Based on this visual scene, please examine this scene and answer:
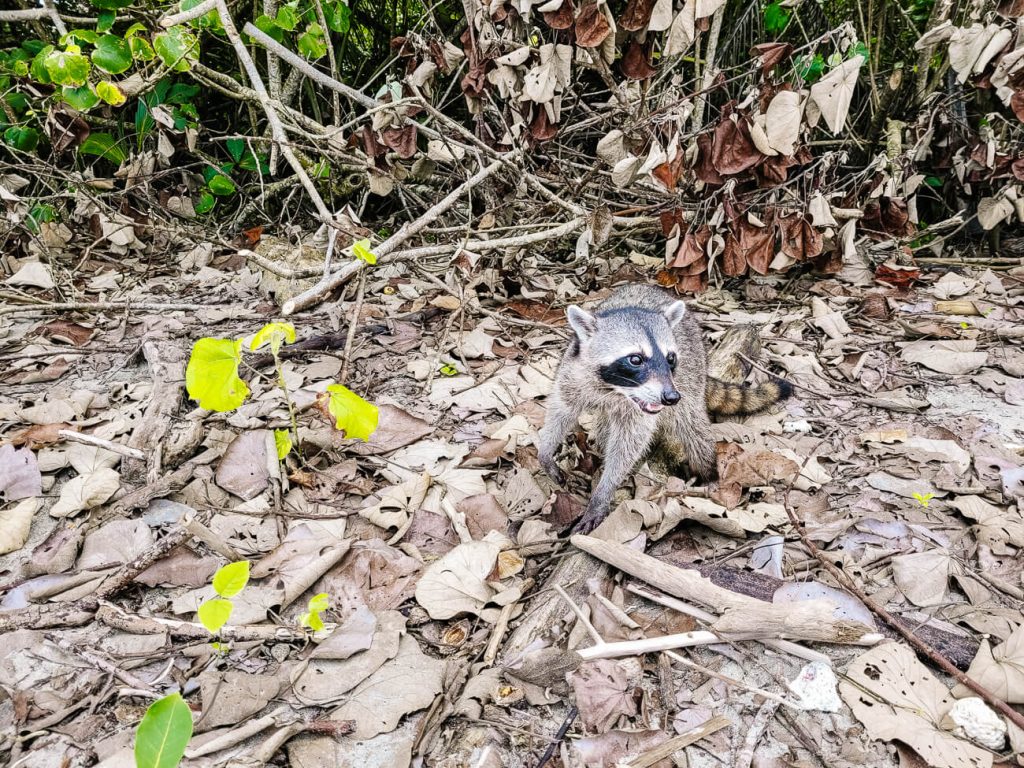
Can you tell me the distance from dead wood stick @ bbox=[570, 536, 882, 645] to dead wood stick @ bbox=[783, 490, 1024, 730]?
0.37 feet

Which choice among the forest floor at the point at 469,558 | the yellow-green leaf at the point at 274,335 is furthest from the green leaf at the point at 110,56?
the yellow-green leaf at the point at 274,335

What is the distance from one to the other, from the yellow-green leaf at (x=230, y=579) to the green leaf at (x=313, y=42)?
12.9ft

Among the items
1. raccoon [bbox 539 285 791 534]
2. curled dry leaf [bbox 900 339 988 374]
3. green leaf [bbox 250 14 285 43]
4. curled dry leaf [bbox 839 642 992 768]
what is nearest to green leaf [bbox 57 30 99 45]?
green leaf [bbox 250 14 285 43]

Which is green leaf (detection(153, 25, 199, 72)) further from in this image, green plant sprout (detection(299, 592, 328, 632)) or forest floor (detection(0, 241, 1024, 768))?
green plant sprout (detection(299, 592, 328, 632))

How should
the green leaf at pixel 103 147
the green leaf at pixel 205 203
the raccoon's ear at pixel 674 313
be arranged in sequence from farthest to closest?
1. the green leaf at pixel 205 203
2. the green leaf at pixel 103 147
3. the raccoon's ear at pixel 674 313

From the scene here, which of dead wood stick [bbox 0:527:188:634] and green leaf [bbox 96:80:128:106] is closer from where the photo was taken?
dead wood stick [bbox 0:527:188:634]

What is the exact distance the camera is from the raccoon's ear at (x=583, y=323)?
3.44m

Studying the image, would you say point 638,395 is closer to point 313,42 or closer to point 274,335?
point 274,335

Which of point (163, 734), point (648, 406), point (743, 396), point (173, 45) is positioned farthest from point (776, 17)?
point (163, 734)

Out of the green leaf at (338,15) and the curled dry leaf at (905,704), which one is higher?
the green leaf at (338,15)

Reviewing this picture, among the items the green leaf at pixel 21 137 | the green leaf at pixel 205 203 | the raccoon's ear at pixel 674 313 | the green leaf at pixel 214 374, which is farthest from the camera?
the green leaf at pixel 205 203

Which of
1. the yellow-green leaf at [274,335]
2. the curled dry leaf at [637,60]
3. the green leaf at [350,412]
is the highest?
the curled dry leaf at [637,60]

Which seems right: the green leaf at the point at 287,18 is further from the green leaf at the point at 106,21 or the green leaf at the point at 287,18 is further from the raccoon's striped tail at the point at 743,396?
the raccoon's striped tail at the point at 743,396

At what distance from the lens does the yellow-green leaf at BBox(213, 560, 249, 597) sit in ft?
6.51
